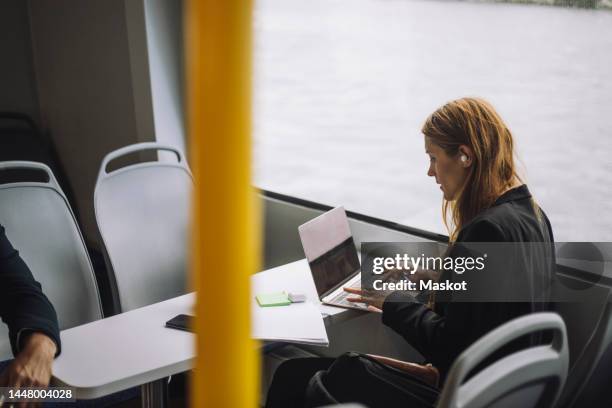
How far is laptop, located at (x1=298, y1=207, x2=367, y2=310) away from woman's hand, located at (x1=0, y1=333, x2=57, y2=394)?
0.80 meters

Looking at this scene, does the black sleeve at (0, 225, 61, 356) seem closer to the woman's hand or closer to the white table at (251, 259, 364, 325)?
the woman's hand

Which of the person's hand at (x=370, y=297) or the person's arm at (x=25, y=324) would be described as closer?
the person's arm at (x=25, y=324)

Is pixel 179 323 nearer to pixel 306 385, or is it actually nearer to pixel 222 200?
pixel 306 385

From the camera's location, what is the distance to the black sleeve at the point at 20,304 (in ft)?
5.54

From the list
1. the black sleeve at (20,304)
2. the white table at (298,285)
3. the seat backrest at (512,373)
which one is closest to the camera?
the seat backrest at (512,373)

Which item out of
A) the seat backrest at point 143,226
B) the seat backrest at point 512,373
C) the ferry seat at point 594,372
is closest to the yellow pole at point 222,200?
the seat backrest at point 512,373

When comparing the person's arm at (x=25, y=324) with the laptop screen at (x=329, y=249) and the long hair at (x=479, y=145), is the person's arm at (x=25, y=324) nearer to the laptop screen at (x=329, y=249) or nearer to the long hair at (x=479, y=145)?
the laptop screen at (x=329, y=249)

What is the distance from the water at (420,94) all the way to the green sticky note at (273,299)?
56cm

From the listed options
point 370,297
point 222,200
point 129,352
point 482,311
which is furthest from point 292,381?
point 222,200

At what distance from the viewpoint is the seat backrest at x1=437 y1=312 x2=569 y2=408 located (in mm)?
1073

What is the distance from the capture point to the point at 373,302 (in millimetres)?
2084

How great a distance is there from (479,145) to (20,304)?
133 centimetres

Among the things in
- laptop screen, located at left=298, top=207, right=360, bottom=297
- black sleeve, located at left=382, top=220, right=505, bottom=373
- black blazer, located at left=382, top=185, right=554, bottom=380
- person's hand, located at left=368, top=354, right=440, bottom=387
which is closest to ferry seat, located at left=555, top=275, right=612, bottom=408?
black blazer, located at left=382, top=185, right=554, bottom=380

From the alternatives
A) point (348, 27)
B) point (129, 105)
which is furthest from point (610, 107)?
point (129, 105)
